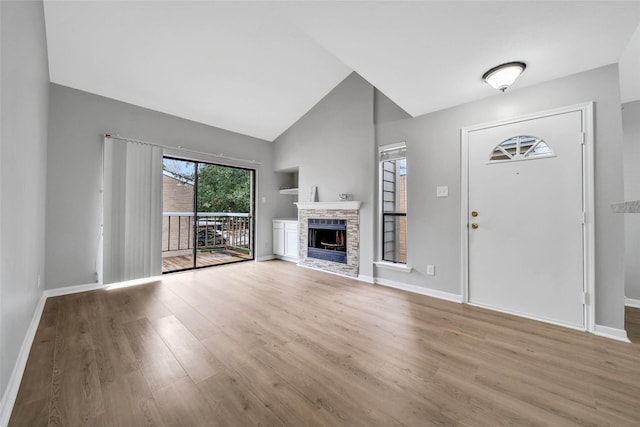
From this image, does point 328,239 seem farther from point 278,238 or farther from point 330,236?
point 278,238

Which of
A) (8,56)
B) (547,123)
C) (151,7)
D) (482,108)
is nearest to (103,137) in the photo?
(151,7)

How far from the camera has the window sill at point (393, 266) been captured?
331 cm

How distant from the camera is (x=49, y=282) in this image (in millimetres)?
3014

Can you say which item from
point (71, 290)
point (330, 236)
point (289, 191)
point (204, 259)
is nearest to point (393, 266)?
point (330, 236)

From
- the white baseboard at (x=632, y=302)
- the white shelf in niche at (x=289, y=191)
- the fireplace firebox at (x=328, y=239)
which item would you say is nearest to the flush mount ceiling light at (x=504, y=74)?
the fireplace firebox at (x=328, y=239)

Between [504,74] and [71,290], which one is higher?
[504,74]

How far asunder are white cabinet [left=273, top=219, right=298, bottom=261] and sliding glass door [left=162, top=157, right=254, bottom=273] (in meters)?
0.57

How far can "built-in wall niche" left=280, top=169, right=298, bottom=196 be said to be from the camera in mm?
5695

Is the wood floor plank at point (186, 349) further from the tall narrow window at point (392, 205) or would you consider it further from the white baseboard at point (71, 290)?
the tall narrow window at point (392, 205)

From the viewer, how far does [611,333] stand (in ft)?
6.90

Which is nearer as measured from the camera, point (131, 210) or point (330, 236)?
point (131, 210)

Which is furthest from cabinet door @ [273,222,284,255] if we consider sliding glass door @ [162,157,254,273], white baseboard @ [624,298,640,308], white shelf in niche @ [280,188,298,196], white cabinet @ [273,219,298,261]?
white baseboard @ [624,298,640,308]

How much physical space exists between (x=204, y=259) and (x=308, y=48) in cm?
434

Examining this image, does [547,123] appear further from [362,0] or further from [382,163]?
[362,0]
